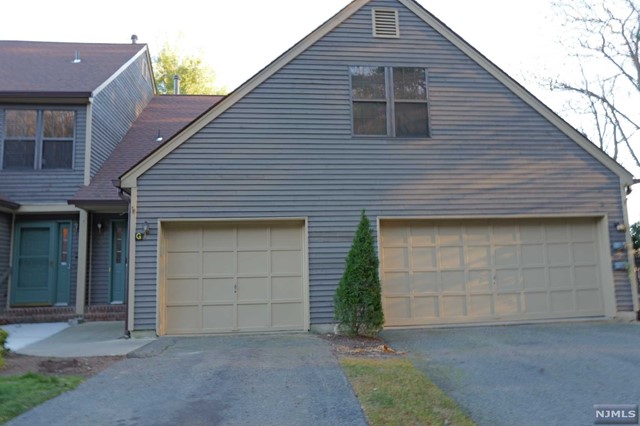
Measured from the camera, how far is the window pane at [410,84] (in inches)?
386

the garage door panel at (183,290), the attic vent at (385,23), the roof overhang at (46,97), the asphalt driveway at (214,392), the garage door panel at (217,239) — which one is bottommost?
the asphalt driveway at (214,392)

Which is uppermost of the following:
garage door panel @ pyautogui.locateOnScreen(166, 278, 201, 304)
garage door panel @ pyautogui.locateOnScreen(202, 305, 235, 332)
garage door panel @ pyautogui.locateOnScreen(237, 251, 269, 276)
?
garage door panel @ pyautogui.locateOnScreen(237, 251, 269, 276)

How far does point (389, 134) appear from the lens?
9.66 metres

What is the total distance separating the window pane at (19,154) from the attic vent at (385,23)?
28.1 ft

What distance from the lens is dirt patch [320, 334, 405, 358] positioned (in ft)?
22.8

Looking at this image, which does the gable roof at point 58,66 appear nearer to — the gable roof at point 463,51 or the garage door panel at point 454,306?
the gable roof at point 463,51

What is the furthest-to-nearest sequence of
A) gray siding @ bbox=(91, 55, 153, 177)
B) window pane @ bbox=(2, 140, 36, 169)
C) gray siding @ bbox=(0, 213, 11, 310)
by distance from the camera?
gray siding @ bbox=(91, 55, 153, 177)
window pane @ bbox=(2, 140, 36, 169)
gray siding @ bbox=(0, 213, 11, 310)

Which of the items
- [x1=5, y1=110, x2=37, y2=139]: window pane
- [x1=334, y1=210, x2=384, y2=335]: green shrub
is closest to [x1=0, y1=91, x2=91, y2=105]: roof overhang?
[x1=5, y1=110, x2=37, y2=139]: window pane

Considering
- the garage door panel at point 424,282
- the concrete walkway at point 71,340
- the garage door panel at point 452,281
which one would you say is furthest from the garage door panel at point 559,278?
the concrete walkway at point 71,340

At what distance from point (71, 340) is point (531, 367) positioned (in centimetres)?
775

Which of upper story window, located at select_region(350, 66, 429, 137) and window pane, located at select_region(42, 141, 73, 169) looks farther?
window pane, located at select_region(42, 141, 73, 169)

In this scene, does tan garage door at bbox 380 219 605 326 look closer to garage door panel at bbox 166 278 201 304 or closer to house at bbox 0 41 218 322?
garage door panel at bbox 166 278 201 304

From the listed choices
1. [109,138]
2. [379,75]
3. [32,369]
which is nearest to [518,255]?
[379,75]

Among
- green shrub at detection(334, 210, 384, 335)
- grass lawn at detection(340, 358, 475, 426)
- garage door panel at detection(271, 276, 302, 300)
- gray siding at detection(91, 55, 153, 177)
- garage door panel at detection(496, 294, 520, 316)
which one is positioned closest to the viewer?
grass lawn at detection(340, 358, 475, 426)
